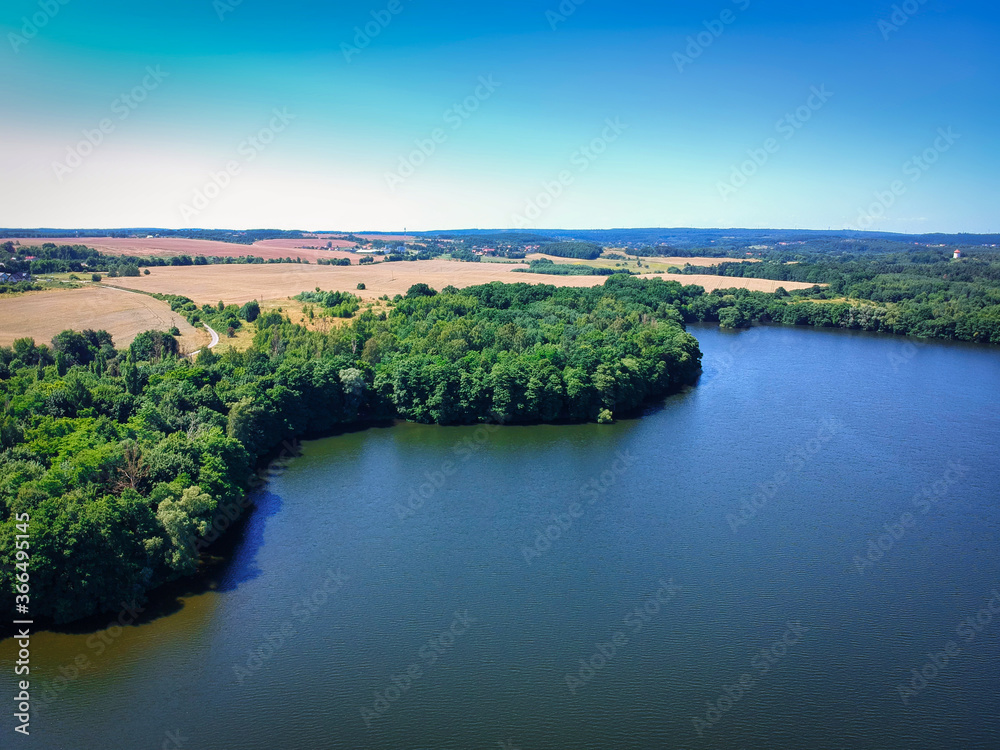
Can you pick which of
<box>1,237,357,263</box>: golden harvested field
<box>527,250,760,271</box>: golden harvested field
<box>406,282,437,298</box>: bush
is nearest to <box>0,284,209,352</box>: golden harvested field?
<box>406,282,437,298</box>: bush

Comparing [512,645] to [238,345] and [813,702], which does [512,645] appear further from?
[238,345]

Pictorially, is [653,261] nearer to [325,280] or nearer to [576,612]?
[325,280]

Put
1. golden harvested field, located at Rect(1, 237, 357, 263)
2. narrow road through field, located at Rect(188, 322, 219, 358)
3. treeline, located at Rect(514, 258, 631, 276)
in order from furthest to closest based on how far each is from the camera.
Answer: treeline, located at Rect(514, 258, 631, 276)
golden harvested field, located at Rect(1, 237, 357, 263)
narrow road through field, located at Rect(188, 322, 219, 358)

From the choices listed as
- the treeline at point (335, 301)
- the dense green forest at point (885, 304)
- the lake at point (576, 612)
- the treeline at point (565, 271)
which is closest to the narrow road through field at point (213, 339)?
the treeline at point (335, 301)

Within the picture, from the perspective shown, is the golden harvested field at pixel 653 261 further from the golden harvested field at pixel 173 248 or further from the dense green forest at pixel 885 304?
the golden harvested field at pixel 173 248

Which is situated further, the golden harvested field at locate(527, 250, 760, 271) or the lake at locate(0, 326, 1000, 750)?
the golden harvested field at locate(527, 250, 760, 271)

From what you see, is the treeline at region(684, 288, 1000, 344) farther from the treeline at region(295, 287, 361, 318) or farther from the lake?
the lake
